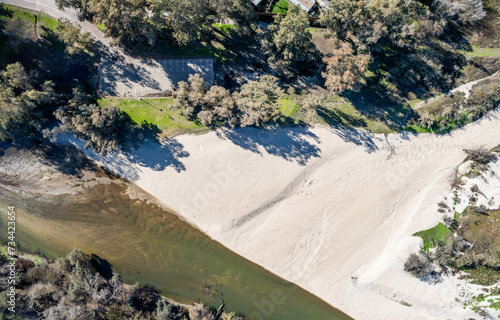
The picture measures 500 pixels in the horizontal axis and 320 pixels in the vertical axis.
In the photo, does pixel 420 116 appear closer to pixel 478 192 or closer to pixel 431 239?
pixel 478 192

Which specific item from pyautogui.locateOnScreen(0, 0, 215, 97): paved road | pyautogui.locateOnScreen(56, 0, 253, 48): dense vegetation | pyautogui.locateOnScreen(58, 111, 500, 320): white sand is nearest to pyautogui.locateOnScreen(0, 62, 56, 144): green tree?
pyautogui.locateOnScreen(0, 0, 215, 97): paved road

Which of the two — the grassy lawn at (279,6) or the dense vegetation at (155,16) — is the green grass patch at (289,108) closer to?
the dense vegetation at (155,16)

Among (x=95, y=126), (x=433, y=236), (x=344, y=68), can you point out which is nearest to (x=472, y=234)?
(x=433, y=236)

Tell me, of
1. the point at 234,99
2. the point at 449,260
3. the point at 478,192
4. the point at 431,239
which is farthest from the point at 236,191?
the point at 478,192

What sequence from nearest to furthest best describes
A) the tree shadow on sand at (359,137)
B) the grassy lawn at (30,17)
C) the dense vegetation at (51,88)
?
the dense vegetation at (51,88) → the grassy lawn at (30,17) → the tree shadow on sand at (359,137)

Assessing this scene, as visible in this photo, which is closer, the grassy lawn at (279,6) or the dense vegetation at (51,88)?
the dense vegetation at (51,88)

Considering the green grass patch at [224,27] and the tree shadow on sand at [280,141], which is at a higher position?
the green grass patch at [224,27]

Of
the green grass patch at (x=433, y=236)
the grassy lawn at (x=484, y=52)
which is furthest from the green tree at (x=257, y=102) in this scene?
the grassy lawn at (x=484, y=52)
